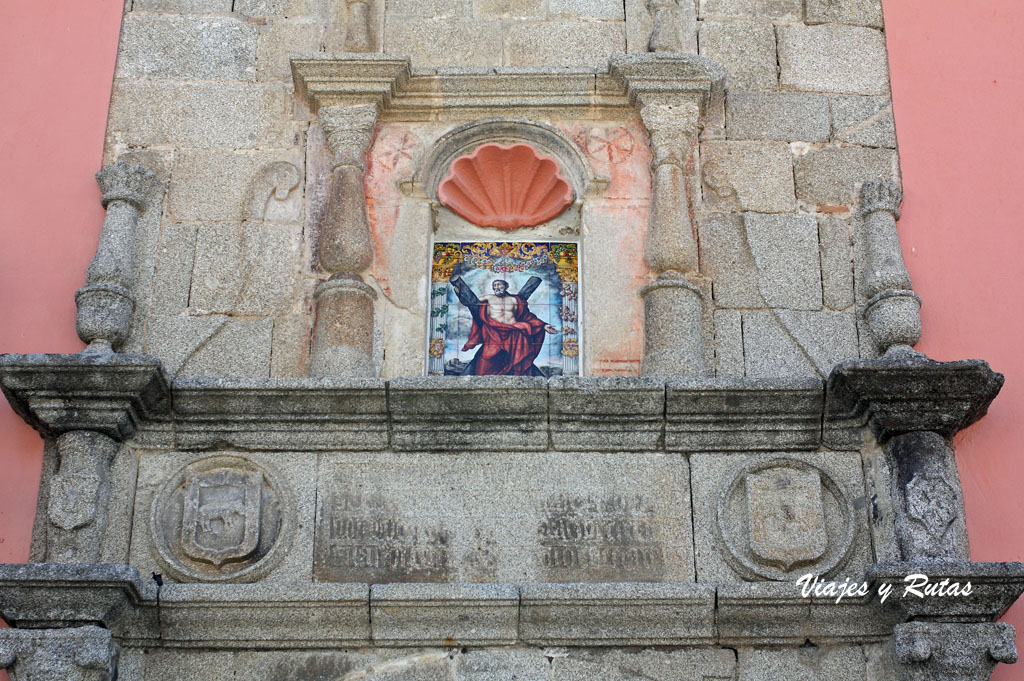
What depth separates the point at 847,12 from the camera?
7730 millimetres

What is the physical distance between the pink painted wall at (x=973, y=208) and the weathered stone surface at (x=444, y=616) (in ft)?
6.50

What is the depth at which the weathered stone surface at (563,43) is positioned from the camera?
757 centimetres

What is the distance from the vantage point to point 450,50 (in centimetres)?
761

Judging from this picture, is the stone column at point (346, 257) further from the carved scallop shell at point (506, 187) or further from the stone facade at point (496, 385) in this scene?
the carved scallop shell at point (506, 187)

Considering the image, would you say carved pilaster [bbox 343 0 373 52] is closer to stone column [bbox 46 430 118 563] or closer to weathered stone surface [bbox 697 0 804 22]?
weathered stone surface [bbox 697 0 804 22]

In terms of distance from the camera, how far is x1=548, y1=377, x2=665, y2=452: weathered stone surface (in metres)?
6.40

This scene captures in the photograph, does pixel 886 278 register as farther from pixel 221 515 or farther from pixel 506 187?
pixel 221 515

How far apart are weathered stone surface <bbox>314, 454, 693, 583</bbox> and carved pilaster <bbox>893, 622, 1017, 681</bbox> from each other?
91cm

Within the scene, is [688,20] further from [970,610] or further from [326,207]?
[970,610]

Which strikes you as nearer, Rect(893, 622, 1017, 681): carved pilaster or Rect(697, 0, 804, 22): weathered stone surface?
Rect(893, 622, 1017, 681): carved pilaster

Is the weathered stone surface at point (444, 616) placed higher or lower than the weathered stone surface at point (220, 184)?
lower

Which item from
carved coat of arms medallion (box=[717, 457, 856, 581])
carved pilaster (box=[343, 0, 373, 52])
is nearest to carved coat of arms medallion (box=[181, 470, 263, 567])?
carved coat of arms medallion (box=[717, 457, 856, 581])

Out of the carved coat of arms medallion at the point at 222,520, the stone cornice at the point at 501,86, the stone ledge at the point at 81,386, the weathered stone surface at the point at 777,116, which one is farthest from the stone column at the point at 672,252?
the stone ledge at the point at 81,386

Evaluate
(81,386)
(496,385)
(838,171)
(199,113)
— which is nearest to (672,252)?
(838,171)
